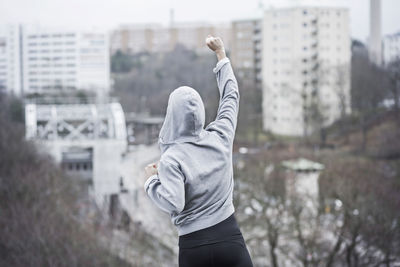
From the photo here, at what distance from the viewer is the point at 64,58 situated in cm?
5294

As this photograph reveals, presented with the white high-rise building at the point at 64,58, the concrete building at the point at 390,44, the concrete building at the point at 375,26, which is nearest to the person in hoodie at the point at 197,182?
the concrete building at the point at 390,44

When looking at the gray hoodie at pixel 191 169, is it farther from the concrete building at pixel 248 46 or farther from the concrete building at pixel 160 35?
the concrete building at pixel 160 35

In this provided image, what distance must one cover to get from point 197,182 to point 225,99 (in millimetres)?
380

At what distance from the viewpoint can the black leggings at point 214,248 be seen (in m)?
1.71

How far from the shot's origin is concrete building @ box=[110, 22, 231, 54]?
6731 cm

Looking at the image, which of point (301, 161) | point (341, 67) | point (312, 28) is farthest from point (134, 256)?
point (312, 28)

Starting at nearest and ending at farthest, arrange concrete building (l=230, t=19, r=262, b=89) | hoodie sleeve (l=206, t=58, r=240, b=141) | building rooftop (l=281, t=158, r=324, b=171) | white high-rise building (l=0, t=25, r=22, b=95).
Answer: hoodie sleeve (l=206, t=58, r=240, b=141), building rooftop (l=281, t=158, r=324, b=171), concrete building (l=230, t=19, r=262, b=89), white high-rise building (l=0, t=25, r=22, b=95)

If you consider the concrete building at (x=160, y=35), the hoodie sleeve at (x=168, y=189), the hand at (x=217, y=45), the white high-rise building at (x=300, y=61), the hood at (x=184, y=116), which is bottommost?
the hoodie sleeve at (x=168, y=189)

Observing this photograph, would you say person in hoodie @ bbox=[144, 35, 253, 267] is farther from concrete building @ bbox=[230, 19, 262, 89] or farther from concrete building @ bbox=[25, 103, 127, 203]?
concrete building @ bbox=[230, 19, 262, 89]

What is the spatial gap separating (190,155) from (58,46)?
177 ft

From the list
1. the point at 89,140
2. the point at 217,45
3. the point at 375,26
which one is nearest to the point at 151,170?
the point at 217,45

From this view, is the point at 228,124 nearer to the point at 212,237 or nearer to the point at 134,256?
the point at 212,237

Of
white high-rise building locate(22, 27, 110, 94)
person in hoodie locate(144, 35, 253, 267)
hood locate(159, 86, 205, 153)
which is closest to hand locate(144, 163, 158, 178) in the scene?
person in hoodie locate(144, 35, 253, 267)

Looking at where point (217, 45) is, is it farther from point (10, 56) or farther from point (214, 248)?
point (10, 56)
